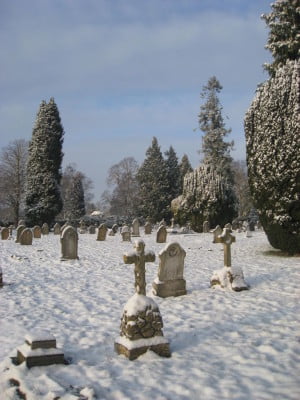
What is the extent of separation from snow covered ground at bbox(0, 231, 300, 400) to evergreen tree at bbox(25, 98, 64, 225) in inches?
1068

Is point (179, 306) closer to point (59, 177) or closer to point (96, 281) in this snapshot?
point (96, 281)

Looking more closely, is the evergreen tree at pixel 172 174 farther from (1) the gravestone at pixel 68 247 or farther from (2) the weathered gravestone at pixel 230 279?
(2) the weathered gravestone at pixel 230 279

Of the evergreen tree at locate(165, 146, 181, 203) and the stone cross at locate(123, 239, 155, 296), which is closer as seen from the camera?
the stone cross at locate(123, 239, 155, 296)

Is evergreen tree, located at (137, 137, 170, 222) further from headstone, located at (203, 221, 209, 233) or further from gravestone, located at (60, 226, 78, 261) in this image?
gravestone, located at (60, 226, 78, 261)

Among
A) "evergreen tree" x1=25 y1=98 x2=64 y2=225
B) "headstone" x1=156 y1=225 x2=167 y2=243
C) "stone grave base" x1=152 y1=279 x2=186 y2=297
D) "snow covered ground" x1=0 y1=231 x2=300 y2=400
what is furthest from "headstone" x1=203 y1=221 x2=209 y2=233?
"stone grave base" x1=152 y1=279 x2=186 y2=297

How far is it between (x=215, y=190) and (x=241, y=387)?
27.1m

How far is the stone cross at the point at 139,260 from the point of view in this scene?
6.16 meters

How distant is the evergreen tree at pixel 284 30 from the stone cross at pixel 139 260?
13869mm

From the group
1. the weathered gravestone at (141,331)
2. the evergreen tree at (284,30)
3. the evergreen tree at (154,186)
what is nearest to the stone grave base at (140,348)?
the weathered gravestone at (141,331)

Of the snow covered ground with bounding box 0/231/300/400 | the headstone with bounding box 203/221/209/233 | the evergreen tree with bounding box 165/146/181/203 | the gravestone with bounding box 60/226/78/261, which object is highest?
the evergreen tree with bounding box 165/146/181/203

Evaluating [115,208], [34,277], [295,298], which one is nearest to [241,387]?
[295,298]

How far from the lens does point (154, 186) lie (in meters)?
54.4

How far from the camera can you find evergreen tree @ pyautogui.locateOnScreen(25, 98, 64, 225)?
38562 mm

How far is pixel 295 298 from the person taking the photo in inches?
327
